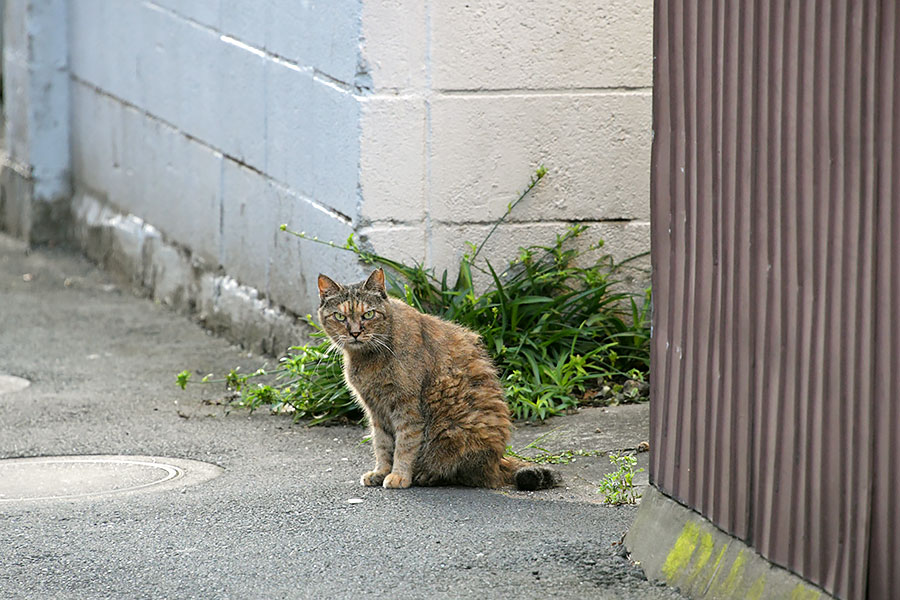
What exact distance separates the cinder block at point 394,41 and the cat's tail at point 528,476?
7.30 ft

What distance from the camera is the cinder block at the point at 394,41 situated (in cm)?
699

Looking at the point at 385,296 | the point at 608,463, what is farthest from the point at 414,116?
the point at 608,463

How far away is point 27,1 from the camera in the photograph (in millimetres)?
11867

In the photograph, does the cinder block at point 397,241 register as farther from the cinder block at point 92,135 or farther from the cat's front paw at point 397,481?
the cinder block at point 92,135

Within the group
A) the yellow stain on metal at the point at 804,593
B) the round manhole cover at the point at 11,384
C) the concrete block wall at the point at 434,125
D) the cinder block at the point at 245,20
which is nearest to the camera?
the yellow stain on metal at the point at 804,593

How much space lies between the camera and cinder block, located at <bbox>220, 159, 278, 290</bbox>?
333 inches

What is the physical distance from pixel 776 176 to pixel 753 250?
0.25 metres

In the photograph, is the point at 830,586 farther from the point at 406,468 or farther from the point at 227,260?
the point at 227,260

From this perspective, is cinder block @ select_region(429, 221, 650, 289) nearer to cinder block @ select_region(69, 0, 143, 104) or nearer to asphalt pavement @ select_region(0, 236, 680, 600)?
asphalt pavement @ select_region(0, 236, 680, 600)

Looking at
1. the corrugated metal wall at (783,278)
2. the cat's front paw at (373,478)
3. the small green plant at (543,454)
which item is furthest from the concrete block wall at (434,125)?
the corrugated metal wall at (783,278)

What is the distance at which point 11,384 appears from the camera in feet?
26.7

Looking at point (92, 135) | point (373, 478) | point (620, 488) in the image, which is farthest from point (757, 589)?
point (92, 135)

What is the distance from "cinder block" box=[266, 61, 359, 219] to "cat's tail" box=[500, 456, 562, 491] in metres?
1.93

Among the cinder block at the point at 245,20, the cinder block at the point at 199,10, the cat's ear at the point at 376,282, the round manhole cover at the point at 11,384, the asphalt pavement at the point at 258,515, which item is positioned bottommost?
the asphalt pavement at the point at 258,515
